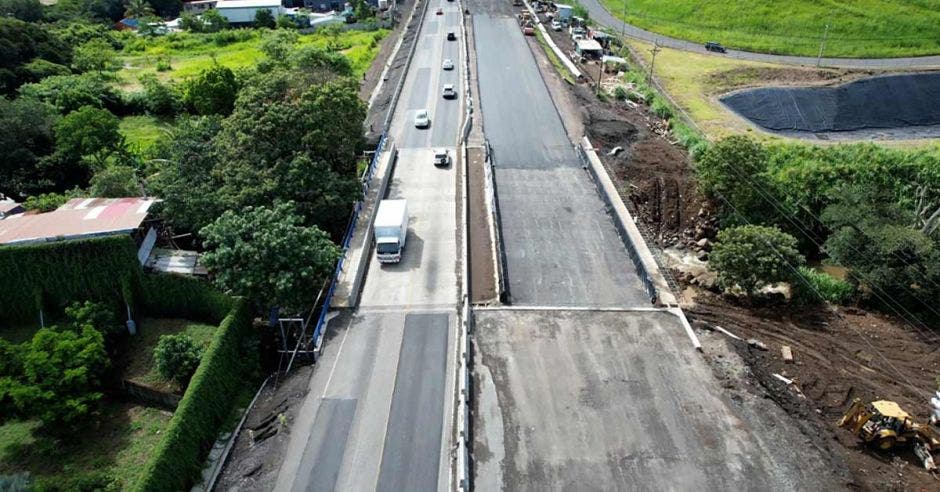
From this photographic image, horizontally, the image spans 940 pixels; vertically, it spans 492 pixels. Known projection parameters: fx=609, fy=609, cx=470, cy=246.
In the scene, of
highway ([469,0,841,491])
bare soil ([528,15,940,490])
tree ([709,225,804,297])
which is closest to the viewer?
highway ([469,0,841,491])

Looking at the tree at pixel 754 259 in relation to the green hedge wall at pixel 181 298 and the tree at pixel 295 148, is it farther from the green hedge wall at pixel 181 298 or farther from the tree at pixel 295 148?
the green hedge wall at pixel 181 298

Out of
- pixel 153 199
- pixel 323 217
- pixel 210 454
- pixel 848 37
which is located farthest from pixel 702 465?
pixel 848 37

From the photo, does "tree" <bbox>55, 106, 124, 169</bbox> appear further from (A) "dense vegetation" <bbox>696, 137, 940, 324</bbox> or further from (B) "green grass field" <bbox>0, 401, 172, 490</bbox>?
(A) "dense vegetation" <bbox>696, 137, 940, 324</bbox>

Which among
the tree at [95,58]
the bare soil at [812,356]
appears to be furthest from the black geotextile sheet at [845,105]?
the tree at [95,58]

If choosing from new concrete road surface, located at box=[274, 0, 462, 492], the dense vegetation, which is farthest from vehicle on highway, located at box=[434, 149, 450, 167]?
the dense vegetation

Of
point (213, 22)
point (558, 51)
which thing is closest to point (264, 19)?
point (213, 22)
